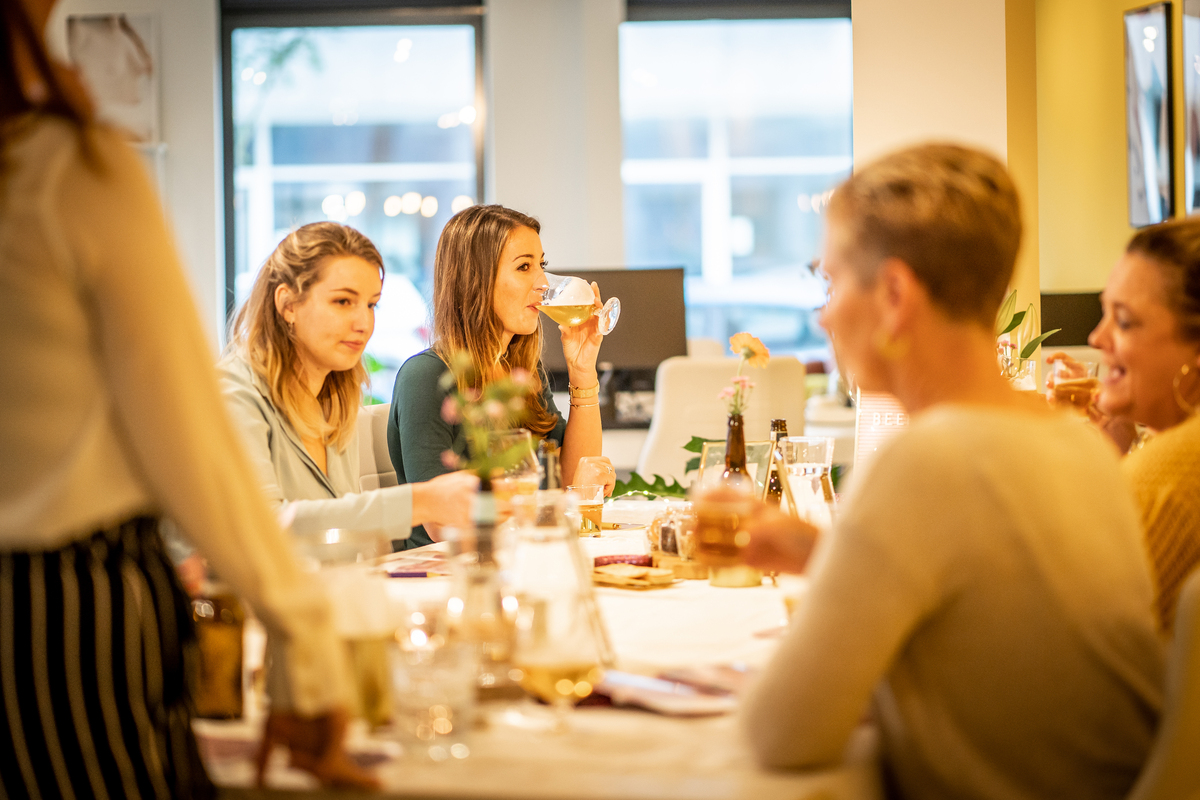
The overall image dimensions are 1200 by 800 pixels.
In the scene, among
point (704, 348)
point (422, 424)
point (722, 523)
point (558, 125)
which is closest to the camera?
point (722, 523)

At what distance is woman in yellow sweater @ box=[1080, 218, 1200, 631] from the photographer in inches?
51.3

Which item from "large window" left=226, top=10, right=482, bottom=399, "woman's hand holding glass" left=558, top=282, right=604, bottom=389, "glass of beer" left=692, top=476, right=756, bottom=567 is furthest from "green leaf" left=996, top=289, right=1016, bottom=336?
"large window" left=226, top=10, right=482, bottom=399

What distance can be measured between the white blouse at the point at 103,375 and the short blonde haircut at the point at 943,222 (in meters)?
0.62

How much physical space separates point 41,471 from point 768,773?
69cm

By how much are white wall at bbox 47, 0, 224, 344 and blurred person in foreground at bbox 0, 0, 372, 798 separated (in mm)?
5861

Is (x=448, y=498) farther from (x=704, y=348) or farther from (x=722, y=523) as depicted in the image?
(x=704, y=348)

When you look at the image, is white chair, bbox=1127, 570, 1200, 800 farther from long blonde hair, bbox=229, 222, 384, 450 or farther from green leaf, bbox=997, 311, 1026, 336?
green leaf, bbox=997, 311, 1026, 336

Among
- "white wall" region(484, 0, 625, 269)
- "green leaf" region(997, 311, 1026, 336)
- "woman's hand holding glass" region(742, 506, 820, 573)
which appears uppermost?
"white wall" region(484, 0, 625, 269)

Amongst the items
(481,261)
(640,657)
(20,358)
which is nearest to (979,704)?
(640,657)

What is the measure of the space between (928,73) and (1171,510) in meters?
2.34

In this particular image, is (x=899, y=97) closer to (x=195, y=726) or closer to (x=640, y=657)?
(x=640, y=657)

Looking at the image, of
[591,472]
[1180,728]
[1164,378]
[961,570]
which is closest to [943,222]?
[961,570]

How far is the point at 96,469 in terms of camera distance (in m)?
0.93

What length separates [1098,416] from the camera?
2039 millimetres
